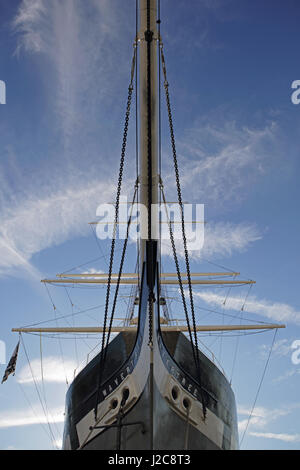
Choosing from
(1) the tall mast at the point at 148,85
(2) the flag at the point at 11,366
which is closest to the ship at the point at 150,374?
(1) the tall mast at the point at 148,85

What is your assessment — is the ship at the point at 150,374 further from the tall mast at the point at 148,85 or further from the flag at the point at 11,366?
the flag at the point at 11,366

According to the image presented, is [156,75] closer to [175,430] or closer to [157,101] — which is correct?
[157,101]

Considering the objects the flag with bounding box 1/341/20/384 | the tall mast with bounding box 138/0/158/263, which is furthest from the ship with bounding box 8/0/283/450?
the flag with bounding box 1/341/20/384

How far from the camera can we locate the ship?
588cm

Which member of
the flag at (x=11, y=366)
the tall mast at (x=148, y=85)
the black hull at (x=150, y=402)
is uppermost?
the tall mast at (x=148, y=85)

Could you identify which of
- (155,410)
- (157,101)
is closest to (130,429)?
(155,410)

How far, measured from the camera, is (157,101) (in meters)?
5.92

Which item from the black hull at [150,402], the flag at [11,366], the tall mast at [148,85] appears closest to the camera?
the tall mast at [148,85]

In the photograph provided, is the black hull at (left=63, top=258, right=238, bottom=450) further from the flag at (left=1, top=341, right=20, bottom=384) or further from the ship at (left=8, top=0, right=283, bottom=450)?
the flag at (left=1, top=341, right=20, bottom=384)

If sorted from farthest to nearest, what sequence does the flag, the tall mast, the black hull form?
the flag, the black hull, the tall mast

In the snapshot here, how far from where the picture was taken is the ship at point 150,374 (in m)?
5.88

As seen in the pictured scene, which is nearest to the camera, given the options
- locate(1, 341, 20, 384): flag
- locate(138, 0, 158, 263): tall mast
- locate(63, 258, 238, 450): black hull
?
locate(138, 0, 158, 263): tall mast
